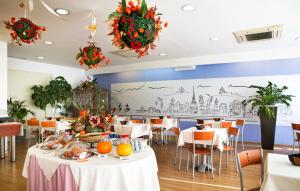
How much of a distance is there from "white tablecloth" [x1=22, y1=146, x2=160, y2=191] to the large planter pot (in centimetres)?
510

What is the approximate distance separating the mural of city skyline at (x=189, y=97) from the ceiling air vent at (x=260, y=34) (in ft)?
6.52

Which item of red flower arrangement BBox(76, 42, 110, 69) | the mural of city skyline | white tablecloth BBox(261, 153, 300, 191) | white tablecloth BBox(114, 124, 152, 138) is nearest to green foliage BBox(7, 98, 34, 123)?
white tablecloth BBox(114, 124, 152, 138)

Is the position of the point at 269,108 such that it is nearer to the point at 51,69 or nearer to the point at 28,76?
the point at 51,69

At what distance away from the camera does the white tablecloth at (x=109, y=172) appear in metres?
1.60

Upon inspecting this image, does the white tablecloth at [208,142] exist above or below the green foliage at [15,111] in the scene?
below

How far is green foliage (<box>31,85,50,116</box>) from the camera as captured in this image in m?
7.61

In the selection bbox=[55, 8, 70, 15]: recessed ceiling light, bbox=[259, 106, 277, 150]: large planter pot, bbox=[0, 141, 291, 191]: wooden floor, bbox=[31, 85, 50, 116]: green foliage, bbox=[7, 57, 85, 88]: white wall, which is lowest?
bbox=[0, 141, 291, 191]: wooden floor

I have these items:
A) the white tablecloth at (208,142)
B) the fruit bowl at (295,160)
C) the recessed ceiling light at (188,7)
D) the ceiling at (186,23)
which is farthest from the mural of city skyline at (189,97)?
the fruit bowl at (295,160)

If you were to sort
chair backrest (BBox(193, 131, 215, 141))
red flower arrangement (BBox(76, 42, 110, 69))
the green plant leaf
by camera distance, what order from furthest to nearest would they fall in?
chair backrest (BBox(193, 131, 215, 141)), red flower arrangement (BBox(76, 42, 110, 69)), the green plant leaf

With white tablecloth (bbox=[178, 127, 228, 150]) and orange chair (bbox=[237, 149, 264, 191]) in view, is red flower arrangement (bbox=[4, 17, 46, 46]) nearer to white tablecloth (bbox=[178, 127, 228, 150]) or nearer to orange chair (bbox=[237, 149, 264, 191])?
orange chair (bbox=[237, 149, 264, 191])

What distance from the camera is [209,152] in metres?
3.76

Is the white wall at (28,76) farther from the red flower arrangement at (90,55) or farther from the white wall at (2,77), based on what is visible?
the red flower arrangement at (90,55)

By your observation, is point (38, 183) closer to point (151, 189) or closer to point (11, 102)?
point (151, 189)

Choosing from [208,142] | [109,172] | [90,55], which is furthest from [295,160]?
[90,55]
